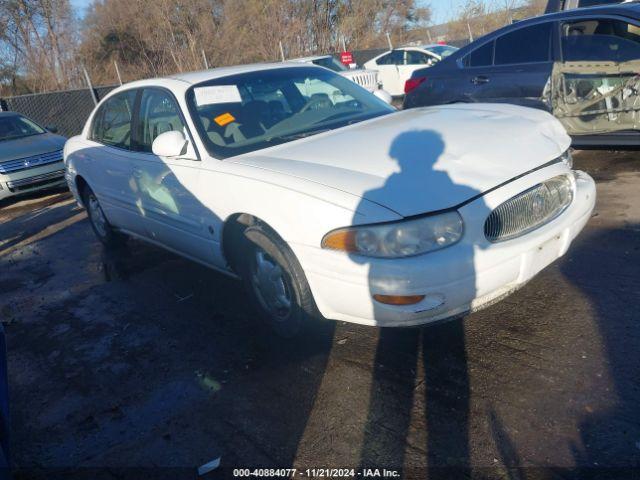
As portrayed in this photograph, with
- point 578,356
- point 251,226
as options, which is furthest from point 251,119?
point 578,356

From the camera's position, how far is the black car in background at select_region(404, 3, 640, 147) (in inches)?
211

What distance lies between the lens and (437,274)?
2.58m

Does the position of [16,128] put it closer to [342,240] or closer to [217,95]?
[217,95]

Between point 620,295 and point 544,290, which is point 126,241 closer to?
point 544,290

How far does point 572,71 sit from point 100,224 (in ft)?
16.4

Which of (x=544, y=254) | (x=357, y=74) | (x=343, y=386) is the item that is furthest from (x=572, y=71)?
(x=357, y=74)

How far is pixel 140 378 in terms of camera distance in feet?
10.7

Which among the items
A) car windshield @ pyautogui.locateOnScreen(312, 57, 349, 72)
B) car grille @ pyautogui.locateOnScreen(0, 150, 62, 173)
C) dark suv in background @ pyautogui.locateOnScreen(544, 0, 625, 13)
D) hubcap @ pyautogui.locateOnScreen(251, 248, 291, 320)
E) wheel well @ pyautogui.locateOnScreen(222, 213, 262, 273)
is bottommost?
hubcap @ pyautogui.locateOnScreen(251, 248, 291, 320)

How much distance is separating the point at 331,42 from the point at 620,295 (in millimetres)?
24356

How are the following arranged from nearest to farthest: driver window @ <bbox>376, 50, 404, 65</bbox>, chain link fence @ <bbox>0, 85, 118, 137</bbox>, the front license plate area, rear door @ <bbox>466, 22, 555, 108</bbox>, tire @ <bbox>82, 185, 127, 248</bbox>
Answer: the front license plate area < tire @ <bbox>82, 185, 127, 248</bbox> < rear door @ <bbox>466, 22, 555, 108</bbox> < chain link fence @ <bbox>0, 85, 118, 137</bbox> < driver window @ <bbox>376, 50, 404, 65</bbox>

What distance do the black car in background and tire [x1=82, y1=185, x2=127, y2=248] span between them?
397cm

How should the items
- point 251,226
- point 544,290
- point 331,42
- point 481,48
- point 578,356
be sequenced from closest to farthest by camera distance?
point 578,356, point 251,226, point 544,290, point 481,48, point 331,42

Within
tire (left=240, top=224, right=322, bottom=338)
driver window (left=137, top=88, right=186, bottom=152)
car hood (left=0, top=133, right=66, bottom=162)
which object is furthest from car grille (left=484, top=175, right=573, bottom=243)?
car hood (left=0, top=133, right=66, bottom=162)

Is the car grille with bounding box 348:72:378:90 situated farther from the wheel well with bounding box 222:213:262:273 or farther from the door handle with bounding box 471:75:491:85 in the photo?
the wheel well with bounding box 222:213:262:273
